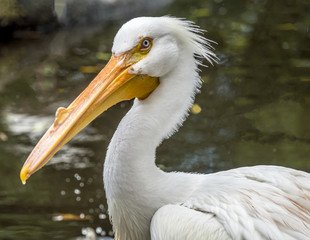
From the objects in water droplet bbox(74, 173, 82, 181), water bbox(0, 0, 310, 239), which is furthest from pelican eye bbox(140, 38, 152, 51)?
water droplet bbox(74, 173, 82, 181)

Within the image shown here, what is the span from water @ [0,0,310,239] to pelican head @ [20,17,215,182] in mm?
1404

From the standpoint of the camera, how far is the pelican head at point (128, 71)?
8.71 ft

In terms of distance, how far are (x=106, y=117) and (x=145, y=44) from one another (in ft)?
8.91

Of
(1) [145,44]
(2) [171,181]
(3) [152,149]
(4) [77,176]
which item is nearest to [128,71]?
(1) [145,44]

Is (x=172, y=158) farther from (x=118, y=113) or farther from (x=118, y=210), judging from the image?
(x=118, y=210)

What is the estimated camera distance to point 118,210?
2.73 m

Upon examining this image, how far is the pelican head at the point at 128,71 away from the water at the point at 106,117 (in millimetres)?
1404

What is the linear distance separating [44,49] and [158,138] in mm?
4577

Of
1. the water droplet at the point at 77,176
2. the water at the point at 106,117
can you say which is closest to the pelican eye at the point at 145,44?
the water at the point at 106,117

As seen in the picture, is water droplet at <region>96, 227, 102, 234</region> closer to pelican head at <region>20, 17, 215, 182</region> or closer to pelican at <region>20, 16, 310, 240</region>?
pelican at <region>20, 16, 310, 240</region>

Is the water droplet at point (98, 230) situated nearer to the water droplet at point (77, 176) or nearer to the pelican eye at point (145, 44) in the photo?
the water droplet at point (77, 176)

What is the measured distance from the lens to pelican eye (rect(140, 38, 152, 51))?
2.69 metres

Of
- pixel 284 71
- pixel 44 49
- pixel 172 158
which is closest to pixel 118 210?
pixel 172 158

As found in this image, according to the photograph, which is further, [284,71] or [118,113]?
[284,71]
